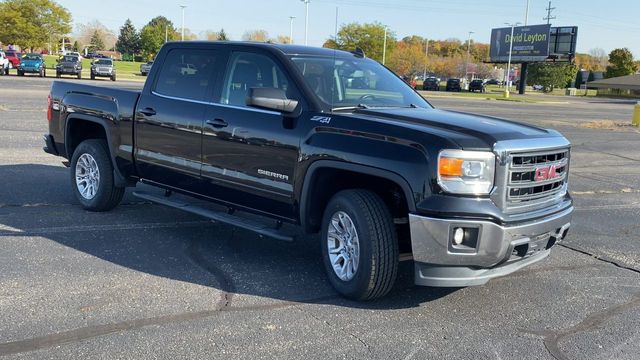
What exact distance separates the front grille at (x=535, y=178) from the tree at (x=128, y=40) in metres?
148

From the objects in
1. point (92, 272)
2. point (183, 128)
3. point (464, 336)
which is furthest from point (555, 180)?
point (92, 272)

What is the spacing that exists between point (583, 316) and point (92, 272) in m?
3.84

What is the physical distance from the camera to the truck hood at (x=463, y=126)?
4.20 meters

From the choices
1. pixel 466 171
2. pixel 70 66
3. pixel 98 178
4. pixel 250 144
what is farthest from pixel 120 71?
pixel 466 171

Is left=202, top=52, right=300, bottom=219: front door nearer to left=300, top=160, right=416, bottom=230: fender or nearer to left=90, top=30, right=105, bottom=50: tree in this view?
left=300, top=160, right=416, bottom=230: fender

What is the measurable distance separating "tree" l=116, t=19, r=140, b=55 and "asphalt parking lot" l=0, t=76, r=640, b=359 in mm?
146319

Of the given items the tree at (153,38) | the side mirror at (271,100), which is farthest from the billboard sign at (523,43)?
the side mirror at (271,100)

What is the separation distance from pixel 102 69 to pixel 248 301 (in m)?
41.5

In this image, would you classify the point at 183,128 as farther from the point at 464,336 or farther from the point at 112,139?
the point at 464,336

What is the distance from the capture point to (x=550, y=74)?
314ft

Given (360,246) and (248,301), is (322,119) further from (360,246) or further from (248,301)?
(248,301)

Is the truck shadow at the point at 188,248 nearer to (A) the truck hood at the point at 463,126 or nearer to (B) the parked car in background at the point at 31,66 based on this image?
(A) the truck hood at the point at 463,126

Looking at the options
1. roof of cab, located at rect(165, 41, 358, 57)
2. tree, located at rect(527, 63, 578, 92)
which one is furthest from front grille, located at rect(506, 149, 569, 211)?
tree, located at rect(527, 63, 578, 92)

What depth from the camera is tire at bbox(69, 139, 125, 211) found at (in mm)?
6867
